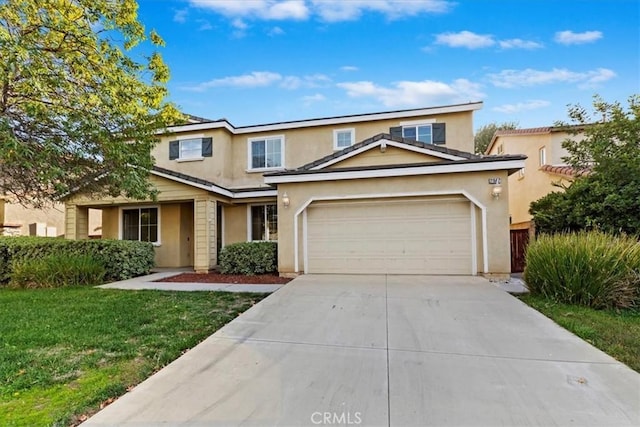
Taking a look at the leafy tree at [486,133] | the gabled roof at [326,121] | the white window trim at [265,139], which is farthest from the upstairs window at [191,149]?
the leafy tree at [486,133]

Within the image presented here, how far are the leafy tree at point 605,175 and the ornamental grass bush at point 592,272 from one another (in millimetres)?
2323

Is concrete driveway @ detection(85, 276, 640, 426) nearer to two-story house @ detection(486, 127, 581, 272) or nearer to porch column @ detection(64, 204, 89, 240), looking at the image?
two-story house @ detection(486, 127, 581, 272)

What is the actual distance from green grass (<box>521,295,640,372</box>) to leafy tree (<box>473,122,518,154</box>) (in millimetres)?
29421

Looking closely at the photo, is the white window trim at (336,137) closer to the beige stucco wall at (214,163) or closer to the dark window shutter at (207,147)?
the beige stucco wall at (214,163)

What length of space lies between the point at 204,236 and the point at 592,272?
10.9 meters

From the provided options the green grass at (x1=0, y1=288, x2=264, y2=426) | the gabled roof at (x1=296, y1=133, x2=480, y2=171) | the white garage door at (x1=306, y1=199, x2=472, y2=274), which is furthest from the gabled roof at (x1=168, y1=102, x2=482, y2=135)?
the green grass at (x1=0, y1=288, x2=264, y2=426)

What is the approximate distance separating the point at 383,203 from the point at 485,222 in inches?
111

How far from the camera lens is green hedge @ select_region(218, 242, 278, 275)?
1109 centimetres

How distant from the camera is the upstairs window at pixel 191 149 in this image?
14.3 m

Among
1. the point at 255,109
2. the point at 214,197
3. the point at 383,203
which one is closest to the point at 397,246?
the point at 383,203

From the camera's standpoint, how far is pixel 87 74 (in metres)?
7.07

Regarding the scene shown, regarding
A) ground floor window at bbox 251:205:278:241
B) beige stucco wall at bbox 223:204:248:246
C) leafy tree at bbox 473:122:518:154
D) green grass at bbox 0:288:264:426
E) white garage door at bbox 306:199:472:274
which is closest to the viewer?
green grass at bbox 0:288:264:426

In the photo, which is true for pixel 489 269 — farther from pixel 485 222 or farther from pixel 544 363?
pixel 544 363

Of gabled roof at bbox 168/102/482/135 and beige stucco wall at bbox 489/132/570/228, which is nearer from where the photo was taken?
gabled roof at bbox 168/102/482/135
